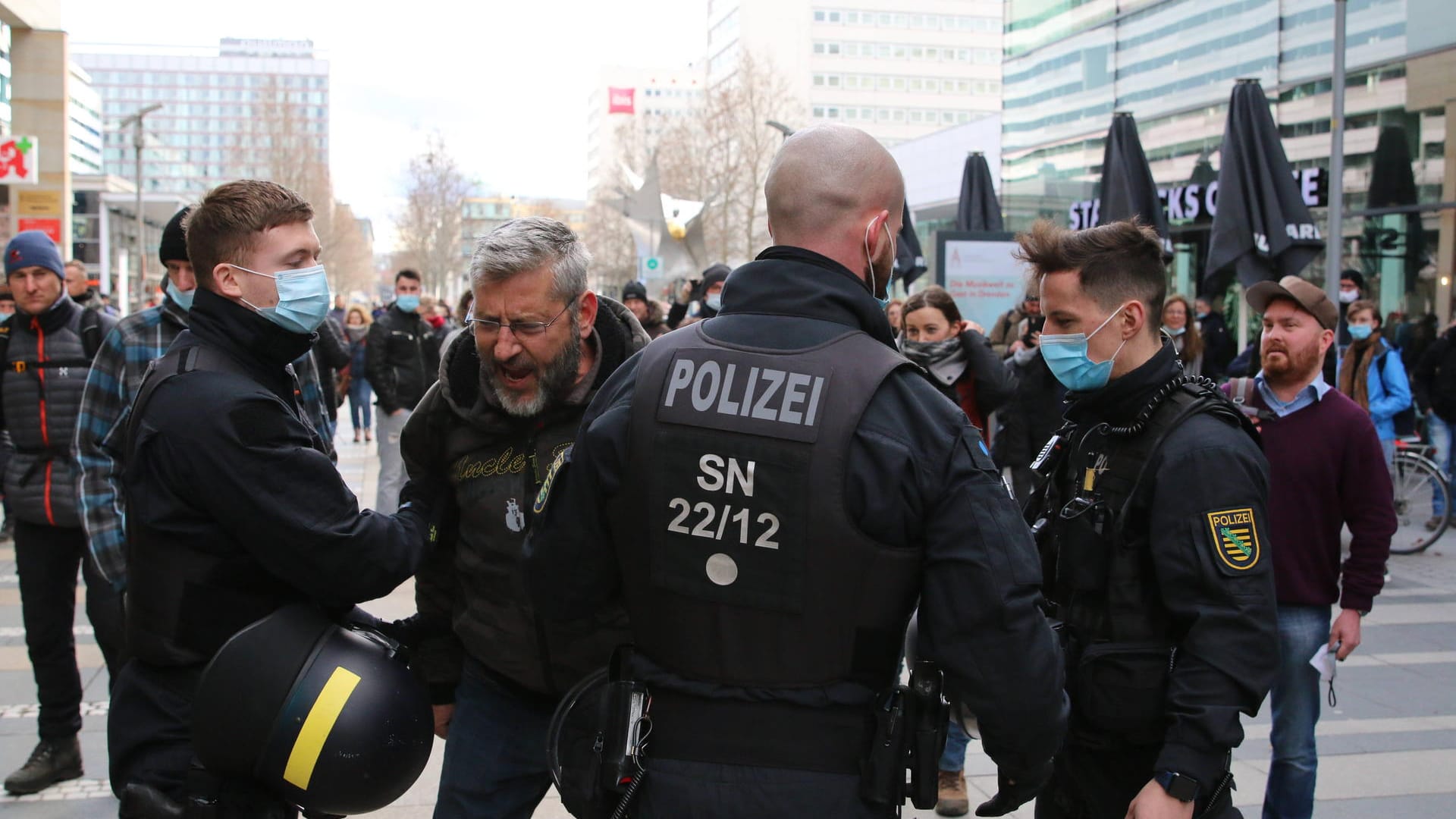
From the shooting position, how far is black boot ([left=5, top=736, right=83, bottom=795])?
15.5 feet

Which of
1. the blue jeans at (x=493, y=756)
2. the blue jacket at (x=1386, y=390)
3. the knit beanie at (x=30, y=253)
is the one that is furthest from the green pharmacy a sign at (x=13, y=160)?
the blue jeans at (x=493, y=756)

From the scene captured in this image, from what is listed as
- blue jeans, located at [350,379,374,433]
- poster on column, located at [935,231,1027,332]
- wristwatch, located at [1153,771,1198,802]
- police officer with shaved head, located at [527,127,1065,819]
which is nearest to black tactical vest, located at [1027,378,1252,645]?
wristwatch, located at [1153,771,1198,802]

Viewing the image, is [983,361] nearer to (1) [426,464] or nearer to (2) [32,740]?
(1) [426,464]

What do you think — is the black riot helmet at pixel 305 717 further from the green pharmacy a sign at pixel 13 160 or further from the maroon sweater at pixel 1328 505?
the green pharmacy a sign at pixel 13 160

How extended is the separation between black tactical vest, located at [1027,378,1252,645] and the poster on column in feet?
34.3

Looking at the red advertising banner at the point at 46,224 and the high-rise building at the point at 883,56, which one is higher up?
the high-rise building at the point at 883,56

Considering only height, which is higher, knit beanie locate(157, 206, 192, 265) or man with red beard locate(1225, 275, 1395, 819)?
knit beanie locate(157, 206, 192, 265)

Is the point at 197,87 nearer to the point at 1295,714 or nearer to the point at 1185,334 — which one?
the point at 1185,334

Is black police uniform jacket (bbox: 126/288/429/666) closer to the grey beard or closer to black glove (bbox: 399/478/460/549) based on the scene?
black glove (bbox: 399/478/460/549)

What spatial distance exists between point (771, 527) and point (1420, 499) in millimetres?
9656

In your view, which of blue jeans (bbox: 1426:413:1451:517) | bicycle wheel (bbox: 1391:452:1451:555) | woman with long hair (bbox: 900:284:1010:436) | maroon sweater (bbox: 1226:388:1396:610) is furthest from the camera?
blue jeans (bbox: 1426:413:1451:517)

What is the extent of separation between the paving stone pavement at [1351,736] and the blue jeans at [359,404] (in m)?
10.4

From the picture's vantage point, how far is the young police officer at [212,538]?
8.32ft

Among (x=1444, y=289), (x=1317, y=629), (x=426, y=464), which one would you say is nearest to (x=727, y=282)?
(x=426, y=464)
